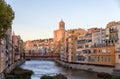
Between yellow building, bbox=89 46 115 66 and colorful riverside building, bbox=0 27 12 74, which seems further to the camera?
yellow building, bbox=89 46 115 66

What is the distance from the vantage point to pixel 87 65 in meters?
88.9

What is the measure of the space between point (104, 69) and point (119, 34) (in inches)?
328

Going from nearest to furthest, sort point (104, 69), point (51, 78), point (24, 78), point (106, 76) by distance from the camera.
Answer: point (51, 78), point (24, 78), point (106, 76), point (104, 69)

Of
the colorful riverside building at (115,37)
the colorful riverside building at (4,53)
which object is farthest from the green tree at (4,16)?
the colorful riverside building at (115,37)

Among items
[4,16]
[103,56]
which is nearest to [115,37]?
[103,56]

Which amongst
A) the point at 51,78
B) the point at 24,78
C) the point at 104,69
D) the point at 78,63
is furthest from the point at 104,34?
the point at 51,78

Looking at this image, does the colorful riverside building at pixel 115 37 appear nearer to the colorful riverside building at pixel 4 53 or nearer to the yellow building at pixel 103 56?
the yellow building at pixel 103 56

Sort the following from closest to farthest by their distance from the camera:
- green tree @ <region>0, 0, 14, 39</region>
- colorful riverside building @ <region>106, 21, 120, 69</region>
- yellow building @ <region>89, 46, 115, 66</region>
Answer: green tree @ <region>0, 0, 14, 39</region>
colorful riverside building @ <region>106, 21, 120, 69</region>
yellow building @ <region>89, 46, 115, 66</region>

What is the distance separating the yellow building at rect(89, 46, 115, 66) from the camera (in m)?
74.3

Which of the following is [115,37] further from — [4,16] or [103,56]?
[4,16]

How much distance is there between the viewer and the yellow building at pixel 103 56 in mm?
74338

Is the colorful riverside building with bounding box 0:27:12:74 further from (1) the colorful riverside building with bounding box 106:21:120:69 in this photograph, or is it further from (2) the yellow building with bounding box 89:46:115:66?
(1) the colorful riverside building with bounding box 106:21:120:69

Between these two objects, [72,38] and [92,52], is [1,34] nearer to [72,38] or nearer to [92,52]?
[92,52]

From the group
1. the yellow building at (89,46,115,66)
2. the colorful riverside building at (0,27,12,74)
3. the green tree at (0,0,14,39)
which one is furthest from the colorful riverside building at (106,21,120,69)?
the green tree at (0,0,14,39)
